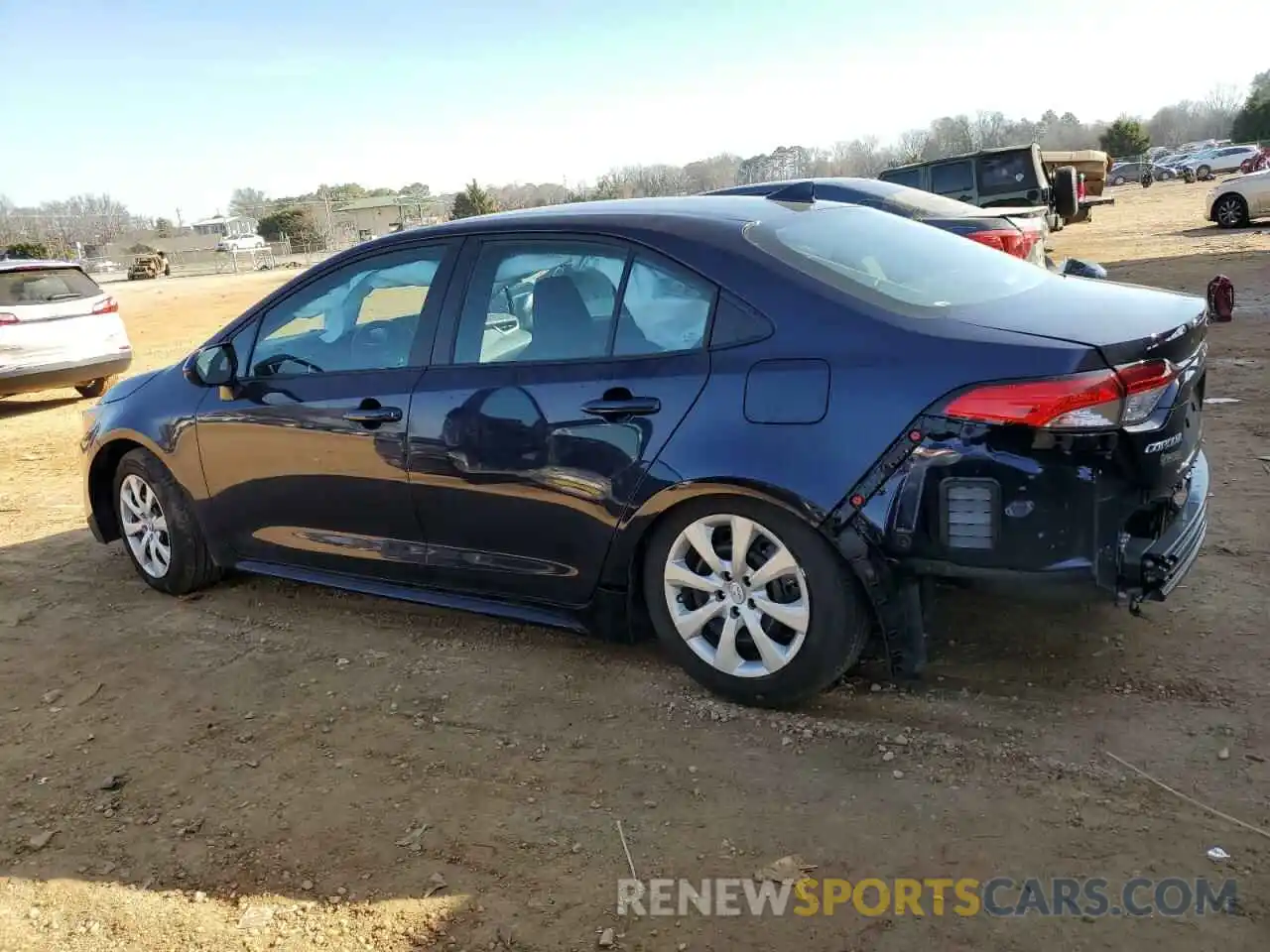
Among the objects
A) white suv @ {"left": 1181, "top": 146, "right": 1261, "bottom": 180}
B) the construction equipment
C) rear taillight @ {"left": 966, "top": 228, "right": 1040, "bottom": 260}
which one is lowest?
rear taillight @ {"left": 966, "top": 228, "right": 1040, "bottom": 260}

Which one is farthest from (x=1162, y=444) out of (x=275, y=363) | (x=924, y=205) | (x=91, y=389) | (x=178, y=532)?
(x=91, y=389)

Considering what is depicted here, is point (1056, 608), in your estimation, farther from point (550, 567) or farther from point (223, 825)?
point (223, 825)

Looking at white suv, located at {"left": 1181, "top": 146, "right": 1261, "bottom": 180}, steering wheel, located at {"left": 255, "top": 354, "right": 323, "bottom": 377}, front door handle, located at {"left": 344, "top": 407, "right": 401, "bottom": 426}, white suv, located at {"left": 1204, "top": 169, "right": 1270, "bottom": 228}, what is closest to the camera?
front door handle, located at {"left": 344, "top": 407, "right": 401, "bottom": 426}

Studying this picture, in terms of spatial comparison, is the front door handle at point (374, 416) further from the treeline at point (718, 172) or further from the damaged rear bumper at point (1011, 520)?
the treeline at point (718, 172)

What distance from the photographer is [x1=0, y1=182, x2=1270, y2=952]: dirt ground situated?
8.43 ft

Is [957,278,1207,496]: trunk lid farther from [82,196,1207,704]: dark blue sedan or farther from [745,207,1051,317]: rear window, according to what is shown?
[745,207,1051,317]: rear window

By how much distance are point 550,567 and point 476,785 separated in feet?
2.71

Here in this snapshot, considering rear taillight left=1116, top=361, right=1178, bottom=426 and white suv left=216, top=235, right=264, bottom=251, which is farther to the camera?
white suv left=216, top=235, right=264, bottom=251

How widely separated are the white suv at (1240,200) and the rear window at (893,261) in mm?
19776

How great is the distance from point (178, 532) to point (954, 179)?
630 inches

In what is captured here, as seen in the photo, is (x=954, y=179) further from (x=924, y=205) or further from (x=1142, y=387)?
(x=1142, y=387)

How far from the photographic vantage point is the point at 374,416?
3.93 meters

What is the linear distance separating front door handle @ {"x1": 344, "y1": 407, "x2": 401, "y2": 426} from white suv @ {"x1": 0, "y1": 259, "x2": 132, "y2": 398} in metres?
7.99

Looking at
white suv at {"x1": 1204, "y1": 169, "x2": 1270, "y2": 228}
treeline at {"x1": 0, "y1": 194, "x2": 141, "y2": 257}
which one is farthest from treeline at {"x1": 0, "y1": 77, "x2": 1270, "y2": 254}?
white suv at {"x1": 1204, "y1": 169, "x2": 1270, "y2": 228}
